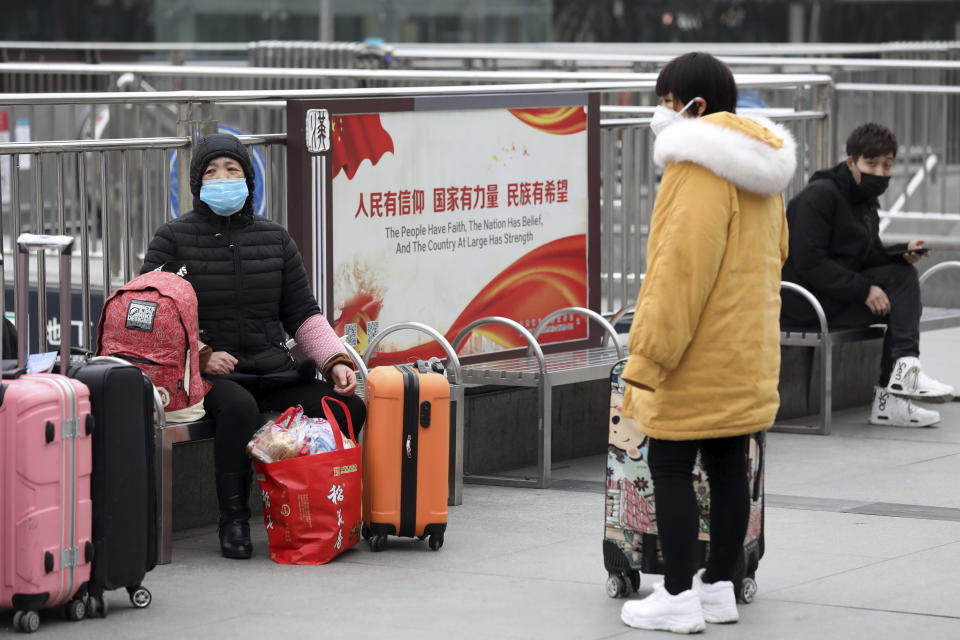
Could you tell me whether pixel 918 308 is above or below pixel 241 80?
below

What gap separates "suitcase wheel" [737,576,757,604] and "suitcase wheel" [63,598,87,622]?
2.01 metres

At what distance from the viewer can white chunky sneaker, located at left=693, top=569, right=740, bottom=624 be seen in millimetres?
5250

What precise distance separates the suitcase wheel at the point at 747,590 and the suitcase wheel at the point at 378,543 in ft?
4.81

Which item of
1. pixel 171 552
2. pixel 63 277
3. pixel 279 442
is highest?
pixel 63 277

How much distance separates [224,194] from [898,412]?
4417 millimetres

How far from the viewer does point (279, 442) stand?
6117mm

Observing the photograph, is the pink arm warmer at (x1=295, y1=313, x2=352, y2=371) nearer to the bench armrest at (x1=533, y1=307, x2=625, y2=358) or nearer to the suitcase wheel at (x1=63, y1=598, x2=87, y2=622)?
the suitcase wheel at (x1=63, y1=598, x2=87, y2=622)

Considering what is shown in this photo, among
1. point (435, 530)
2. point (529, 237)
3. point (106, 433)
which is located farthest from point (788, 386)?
point (106, 433)

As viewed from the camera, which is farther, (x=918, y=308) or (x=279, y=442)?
(x=918, y=308)

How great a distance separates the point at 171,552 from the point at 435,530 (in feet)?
3.10

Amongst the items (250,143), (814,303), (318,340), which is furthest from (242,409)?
(814,303)

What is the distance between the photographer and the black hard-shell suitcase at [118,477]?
210 inches

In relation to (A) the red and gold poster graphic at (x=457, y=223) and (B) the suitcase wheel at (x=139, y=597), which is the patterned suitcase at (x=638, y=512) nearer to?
(B) the suitcase wheel at (x=139, y=597)

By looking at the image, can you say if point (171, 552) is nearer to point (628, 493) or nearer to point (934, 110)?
point (628, 493)
